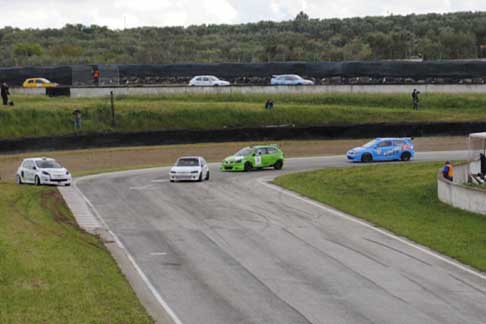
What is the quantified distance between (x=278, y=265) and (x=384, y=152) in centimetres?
2954

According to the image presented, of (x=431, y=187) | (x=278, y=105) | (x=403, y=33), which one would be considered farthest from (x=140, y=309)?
(x=403, y=33)

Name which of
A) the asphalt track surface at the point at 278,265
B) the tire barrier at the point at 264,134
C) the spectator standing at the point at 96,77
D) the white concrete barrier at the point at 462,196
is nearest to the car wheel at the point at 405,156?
the tire barrier at the point at 264,134

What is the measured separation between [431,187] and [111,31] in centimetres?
13518

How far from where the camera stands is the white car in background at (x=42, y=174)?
137ft

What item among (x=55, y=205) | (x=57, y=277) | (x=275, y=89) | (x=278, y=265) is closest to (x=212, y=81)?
(x=275, y=89)

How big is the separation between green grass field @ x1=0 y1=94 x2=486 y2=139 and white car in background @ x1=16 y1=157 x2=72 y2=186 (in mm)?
18869

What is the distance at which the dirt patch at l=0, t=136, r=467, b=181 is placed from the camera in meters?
54.3

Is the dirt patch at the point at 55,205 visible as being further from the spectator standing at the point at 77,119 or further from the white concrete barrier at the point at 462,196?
the spectator standing at the point at 77,119

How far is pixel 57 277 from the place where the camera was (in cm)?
2109

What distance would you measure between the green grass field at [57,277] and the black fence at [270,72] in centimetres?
5064

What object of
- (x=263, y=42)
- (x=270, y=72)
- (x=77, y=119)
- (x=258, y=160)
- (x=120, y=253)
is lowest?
(x=258, y=160)

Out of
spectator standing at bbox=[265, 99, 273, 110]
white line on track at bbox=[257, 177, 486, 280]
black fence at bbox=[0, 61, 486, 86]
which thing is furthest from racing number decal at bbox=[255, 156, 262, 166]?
black fence at bbox=[0, 61, 486, 86]

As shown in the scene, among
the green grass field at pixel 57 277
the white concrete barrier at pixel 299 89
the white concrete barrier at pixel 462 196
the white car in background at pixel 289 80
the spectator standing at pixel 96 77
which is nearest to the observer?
the green grass field at pixel 57 277

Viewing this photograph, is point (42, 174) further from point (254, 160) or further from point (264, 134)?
point (264, 134)
